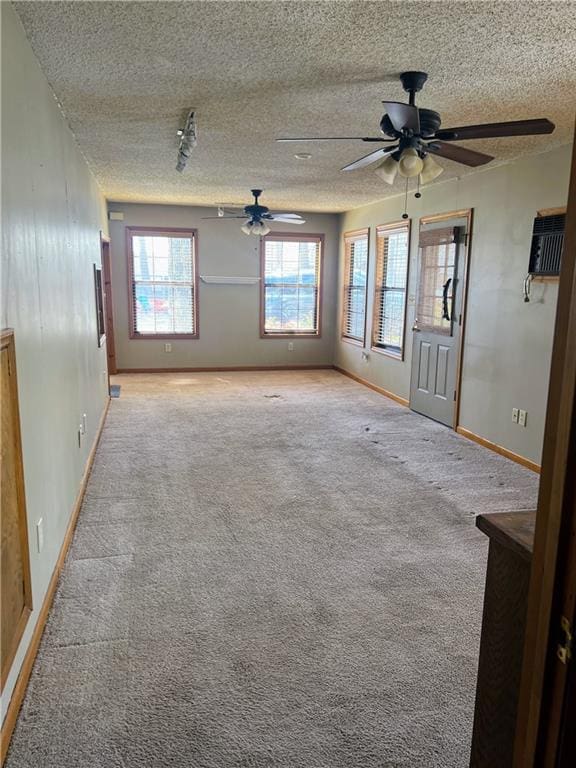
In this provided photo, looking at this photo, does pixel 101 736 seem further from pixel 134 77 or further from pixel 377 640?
pixel 134 77

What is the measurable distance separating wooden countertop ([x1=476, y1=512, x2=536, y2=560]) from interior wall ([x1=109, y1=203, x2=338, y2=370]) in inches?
298

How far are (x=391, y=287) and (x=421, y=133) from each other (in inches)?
164

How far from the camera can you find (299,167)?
5.16 meters

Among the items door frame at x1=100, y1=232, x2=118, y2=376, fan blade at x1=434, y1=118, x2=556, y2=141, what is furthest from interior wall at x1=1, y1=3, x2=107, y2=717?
door frame at x1=100, y1=232, x2=118, y2=376

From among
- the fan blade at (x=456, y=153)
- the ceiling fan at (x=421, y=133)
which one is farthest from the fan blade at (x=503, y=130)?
the fan blade at (x=456, y=153)

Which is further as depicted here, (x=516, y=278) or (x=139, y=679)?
(x=516, y=278)

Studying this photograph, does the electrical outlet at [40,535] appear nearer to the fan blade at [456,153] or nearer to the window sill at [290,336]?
the fan blade at [456,153]

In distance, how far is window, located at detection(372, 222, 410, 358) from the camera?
669 centimetres

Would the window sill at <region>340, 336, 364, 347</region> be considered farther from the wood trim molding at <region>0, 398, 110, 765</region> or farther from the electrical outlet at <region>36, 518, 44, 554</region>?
the electrical outlet at <region>36, 518, 44, 554</region>

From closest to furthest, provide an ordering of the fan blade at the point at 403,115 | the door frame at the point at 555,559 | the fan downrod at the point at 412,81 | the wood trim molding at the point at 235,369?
1. the door frame at the point at 555,559
2. the fan blade at the point at 403,115
3. the fan downrod at the point at 412,81
4. the wood trim molding at the point at 235,369

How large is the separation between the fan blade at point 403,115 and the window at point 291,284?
6.07 m

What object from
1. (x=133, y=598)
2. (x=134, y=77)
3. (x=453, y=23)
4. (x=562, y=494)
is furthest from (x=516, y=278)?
(x=562, y=494)

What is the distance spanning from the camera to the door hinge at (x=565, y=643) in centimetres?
87

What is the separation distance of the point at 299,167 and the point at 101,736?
4.72 metres
